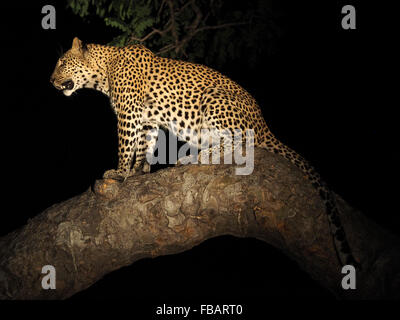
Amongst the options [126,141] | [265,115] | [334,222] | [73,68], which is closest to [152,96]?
[126,141]

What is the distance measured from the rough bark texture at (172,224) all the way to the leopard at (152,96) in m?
0.83

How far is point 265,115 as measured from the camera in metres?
11.0

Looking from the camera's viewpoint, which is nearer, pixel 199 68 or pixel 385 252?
pixel 385 252

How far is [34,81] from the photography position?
36.7ft

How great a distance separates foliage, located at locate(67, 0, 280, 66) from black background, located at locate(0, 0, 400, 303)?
91 centimetres

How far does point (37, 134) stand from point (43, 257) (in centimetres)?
820

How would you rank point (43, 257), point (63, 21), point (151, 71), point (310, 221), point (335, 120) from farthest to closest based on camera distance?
point (63, 21) → point (335, 120) → point (151, 71) → point (43, 257) → point (310, 221)

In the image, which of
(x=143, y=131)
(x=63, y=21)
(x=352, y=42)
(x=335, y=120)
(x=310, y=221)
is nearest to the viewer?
(x=310, y=221)

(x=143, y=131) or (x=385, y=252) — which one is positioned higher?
(x=143, y=131)

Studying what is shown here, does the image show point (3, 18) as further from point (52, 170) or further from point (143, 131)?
point (143, 131)

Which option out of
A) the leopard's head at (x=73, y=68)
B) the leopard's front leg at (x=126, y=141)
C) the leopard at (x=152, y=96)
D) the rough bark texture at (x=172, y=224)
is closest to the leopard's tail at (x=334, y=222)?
the rough bark texture at (x=172, y=224)

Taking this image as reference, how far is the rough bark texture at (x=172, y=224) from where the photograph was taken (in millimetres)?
3895

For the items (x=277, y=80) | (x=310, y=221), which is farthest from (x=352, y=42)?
(x=310, y=221)

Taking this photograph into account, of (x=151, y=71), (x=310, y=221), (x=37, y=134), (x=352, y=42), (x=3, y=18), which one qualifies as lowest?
(x=310, y=221)
